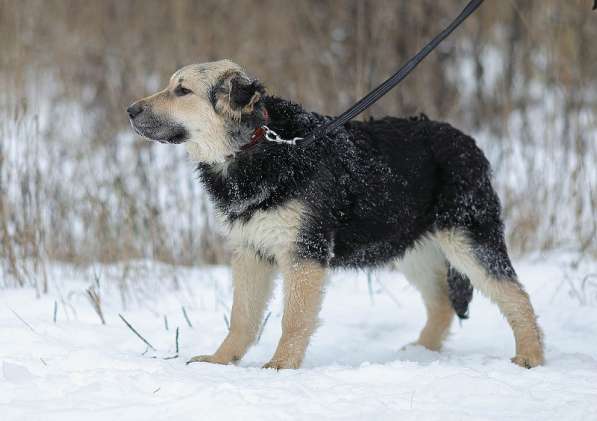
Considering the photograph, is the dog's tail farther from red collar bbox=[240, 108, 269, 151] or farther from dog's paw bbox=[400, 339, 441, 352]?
red collar bbox=[240, 108, 269, 151]

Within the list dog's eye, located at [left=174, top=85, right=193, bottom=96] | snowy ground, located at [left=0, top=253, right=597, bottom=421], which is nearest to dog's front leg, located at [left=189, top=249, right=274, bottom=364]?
Result: snowy ground, located at [left=0, top=253, right=597, bottom=421]

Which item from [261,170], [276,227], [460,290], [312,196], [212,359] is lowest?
[212,359]

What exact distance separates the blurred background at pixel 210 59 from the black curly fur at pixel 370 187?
1729mm

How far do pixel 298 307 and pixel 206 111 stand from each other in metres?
1.21

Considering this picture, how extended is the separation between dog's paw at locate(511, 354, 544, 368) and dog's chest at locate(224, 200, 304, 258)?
153 centimetres

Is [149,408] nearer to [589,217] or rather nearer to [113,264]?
[113,264]

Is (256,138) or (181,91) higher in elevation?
(181,91)

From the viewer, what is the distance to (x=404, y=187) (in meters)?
4.36

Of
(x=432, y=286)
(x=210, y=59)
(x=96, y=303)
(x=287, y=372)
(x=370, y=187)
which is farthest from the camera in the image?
(x=210, y=59)

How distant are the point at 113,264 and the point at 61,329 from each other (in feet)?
6.51

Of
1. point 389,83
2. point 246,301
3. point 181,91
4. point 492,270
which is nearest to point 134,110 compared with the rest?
point 181,91

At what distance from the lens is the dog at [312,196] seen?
395 centimetres

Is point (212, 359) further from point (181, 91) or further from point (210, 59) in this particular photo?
point (210, 59)

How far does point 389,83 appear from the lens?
13.0ft
